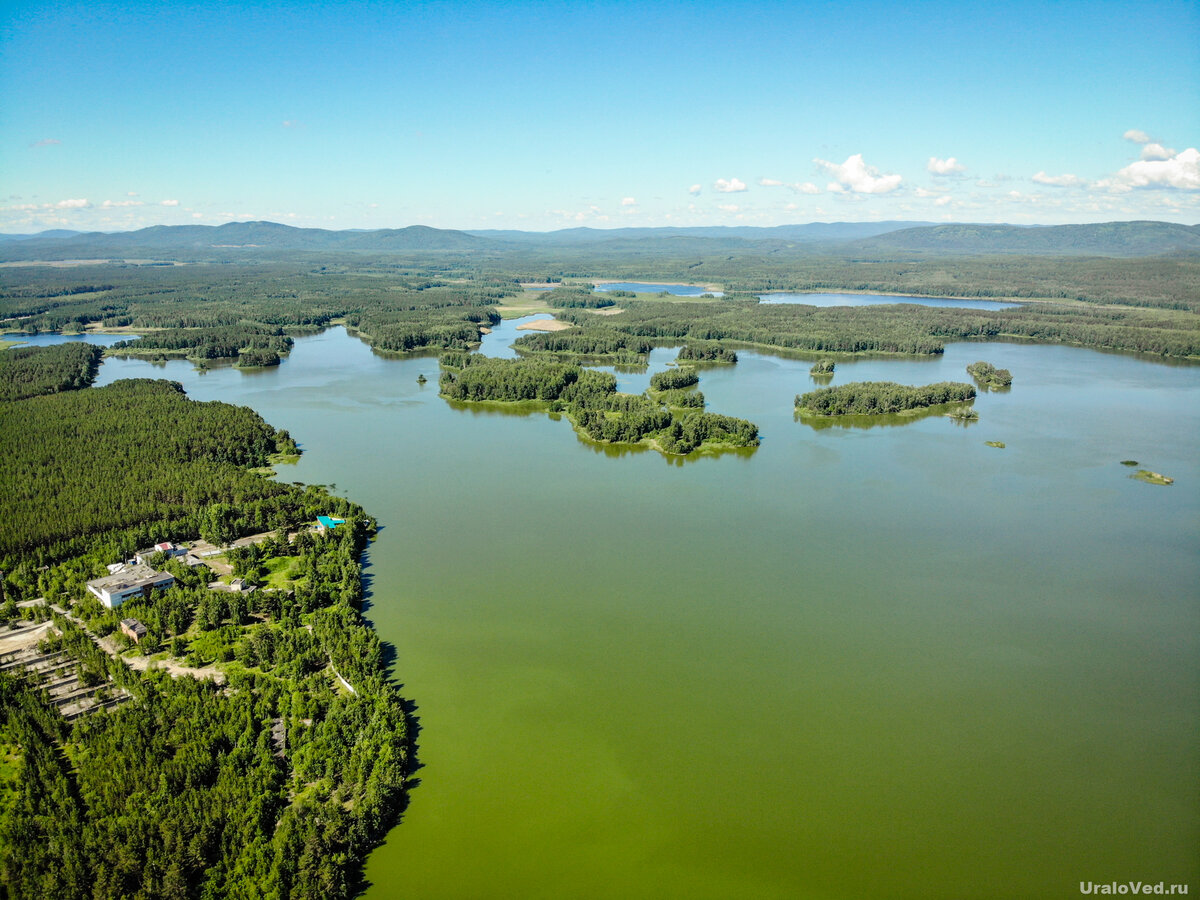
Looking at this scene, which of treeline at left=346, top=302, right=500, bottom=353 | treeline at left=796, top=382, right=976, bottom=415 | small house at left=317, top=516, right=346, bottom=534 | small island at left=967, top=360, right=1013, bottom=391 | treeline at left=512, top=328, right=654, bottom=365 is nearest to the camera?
small house at left=317, top=516, right=346, bottom=534

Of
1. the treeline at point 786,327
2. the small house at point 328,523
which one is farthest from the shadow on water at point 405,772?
the treeline at point 786,327

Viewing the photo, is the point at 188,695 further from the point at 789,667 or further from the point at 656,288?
the point at 656,288

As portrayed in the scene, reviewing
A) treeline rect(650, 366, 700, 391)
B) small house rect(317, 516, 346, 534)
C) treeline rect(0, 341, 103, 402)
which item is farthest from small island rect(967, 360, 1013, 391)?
treeline rect(0, 341, 103, 402)

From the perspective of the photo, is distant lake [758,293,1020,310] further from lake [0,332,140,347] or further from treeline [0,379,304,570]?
→ treeline [0,379,304,570]

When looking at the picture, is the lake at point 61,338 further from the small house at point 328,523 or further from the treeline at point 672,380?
the small house at point 328,523

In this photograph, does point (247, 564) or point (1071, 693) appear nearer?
point (1071, 693)

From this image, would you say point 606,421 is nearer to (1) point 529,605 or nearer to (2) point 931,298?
(1) point 529,605

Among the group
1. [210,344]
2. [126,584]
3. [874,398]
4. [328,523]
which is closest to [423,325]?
[210,344]

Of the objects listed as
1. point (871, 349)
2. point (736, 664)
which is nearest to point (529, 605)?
point (736, 664)
